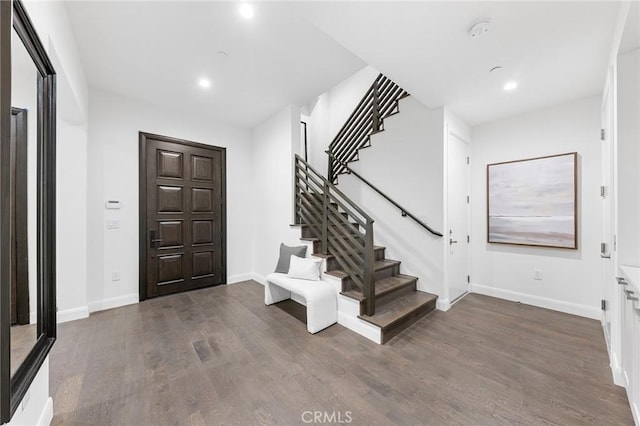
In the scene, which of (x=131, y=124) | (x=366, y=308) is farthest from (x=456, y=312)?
(x=131, y=124)

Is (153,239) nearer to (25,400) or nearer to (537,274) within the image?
(25,400)

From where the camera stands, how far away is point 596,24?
1.74 m

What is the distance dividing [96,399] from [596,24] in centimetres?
430

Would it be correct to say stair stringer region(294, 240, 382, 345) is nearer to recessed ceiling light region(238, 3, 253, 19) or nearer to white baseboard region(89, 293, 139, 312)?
recessed ceiling light region(238, 3, 253, 19)

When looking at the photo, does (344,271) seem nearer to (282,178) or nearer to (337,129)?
(282,178)

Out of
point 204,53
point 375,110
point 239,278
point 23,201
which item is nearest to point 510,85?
point 375,110

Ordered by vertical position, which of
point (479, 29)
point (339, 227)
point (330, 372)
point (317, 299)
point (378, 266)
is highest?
point (479, 29)

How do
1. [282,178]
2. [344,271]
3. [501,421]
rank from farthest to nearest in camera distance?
[282,178] < [344,271] < [501,421]

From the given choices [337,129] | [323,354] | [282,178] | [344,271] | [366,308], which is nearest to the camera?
[323,354]

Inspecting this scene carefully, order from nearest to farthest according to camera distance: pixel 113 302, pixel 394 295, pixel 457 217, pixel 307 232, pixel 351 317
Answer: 1. pixel 351 317
2. pixel 394 295
3. pixel 113 302
4. pixel 457 217
5. pixel 307 232

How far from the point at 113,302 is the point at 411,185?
424 cm

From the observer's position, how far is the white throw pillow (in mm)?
2941

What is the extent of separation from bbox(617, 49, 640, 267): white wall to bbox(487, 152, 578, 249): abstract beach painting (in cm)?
153

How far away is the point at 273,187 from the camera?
4125 millimetres
